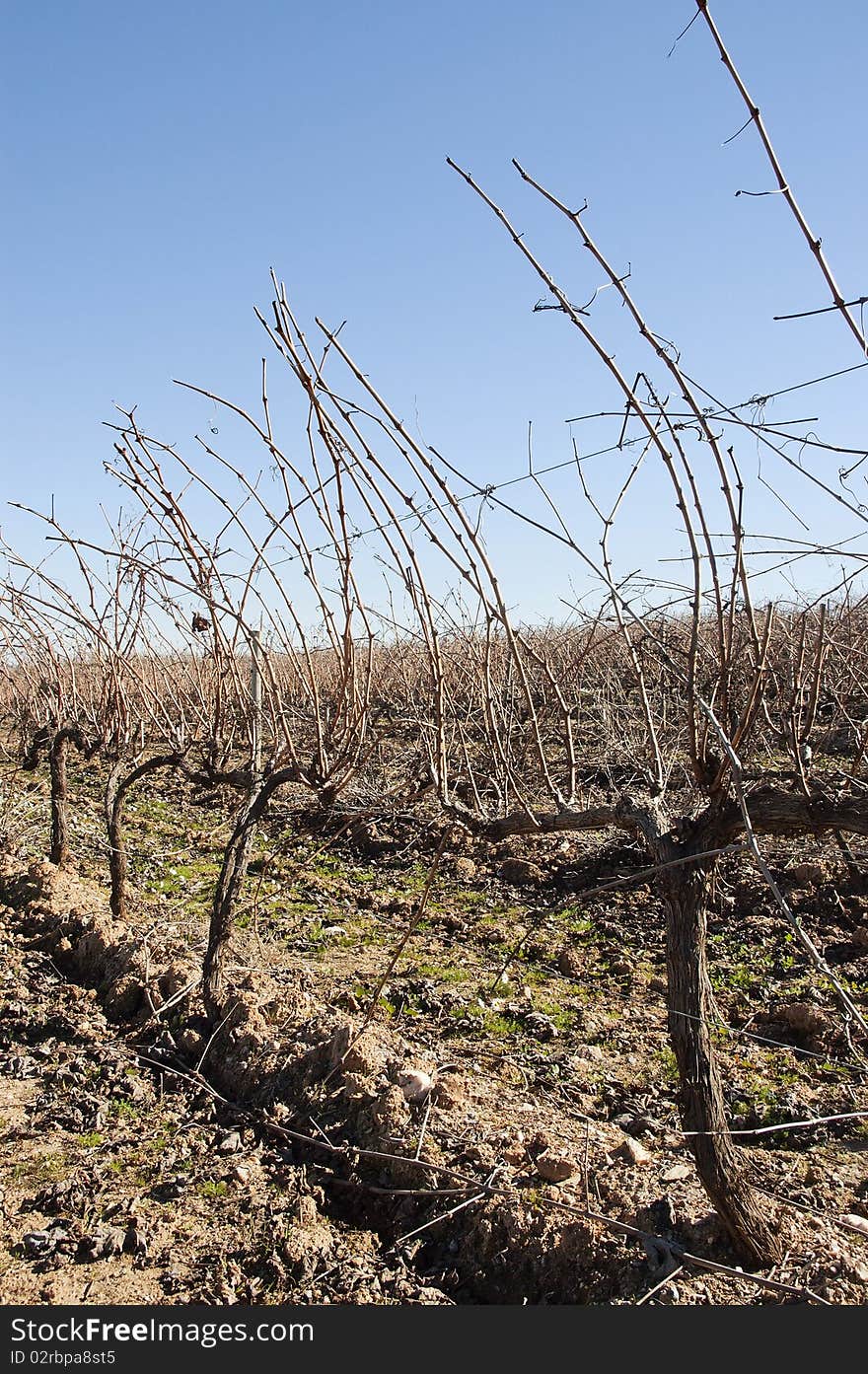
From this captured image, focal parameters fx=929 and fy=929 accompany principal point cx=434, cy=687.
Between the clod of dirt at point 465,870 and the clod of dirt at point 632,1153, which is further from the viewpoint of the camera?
the clod of dirt at point 465,870

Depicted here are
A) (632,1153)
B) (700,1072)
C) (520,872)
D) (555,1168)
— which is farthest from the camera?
(520,872)

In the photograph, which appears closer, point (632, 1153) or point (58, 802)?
point (632, 1153)

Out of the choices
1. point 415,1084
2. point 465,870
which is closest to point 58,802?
point 465,870

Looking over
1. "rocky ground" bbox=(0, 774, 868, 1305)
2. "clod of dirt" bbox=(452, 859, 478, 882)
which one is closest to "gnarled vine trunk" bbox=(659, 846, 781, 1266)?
"rocky ground" bbox=(0, 774, 868, 1305)

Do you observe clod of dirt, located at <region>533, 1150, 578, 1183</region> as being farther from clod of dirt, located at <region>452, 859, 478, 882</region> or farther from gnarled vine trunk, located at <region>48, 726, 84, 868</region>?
gnarled vine trunk, located at <region>48, 726, 84, 868</region>

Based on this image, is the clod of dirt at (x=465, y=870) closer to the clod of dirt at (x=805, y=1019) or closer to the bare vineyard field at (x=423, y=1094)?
the bare vineyard field at (x=423, y=1094)

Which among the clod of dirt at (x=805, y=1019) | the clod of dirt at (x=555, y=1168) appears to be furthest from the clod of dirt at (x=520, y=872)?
the clod of dirt at (x=555, y=1168)

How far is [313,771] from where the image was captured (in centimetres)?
387

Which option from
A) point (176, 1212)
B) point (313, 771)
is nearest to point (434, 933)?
point (313, 771)

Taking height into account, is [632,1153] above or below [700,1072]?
below

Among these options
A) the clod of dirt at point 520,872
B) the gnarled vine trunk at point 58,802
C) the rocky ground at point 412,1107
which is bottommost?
the rocky ground at point 412,1107

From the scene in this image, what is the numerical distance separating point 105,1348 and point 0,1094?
1556 millimetres

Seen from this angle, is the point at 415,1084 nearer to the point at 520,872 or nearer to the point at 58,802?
the point at 520,872

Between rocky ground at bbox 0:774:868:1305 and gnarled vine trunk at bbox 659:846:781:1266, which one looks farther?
rocky ground at bbox 0:774:868:1305
